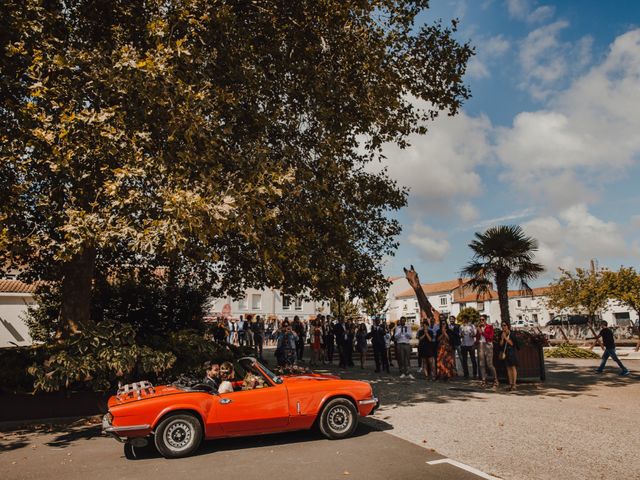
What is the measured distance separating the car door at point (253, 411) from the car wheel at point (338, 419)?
63 centimetres

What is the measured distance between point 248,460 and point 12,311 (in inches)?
1218

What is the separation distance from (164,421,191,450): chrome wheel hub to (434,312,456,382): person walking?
920 centimetres

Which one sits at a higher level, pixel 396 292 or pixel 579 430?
pixel 396 292

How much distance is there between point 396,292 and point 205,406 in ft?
312

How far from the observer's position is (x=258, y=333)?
21875 mm

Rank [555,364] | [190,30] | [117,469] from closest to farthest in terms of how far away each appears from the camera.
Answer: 1. [117,469]
2. [190,30]
3. [555,364]

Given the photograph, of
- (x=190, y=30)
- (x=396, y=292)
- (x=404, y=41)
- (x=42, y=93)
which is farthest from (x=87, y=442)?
(x=396, y=292)

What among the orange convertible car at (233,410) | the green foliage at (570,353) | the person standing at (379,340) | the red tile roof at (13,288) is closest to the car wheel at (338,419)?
the orange convertible car at (233,410)

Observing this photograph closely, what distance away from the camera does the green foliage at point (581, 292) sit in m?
35.5

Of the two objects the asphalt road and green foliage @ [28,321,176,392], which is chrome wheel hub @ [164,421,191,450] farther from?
green foliage @ [28,321,176,392]

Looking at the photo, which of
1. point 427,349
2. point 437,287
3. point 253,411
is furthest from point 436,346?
point 437,287

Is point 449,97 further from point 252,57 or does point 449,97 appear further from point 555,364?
point 555,364

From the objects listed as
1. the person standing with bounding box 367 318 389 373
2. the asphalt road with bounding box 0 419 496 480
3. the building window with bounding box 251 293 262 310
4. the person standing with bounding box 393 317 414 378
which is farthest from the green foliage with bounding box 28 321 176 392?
the building window with bounding box 251 293 262 310

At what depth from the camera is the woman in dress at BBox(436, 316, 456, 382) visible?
1395 cm
